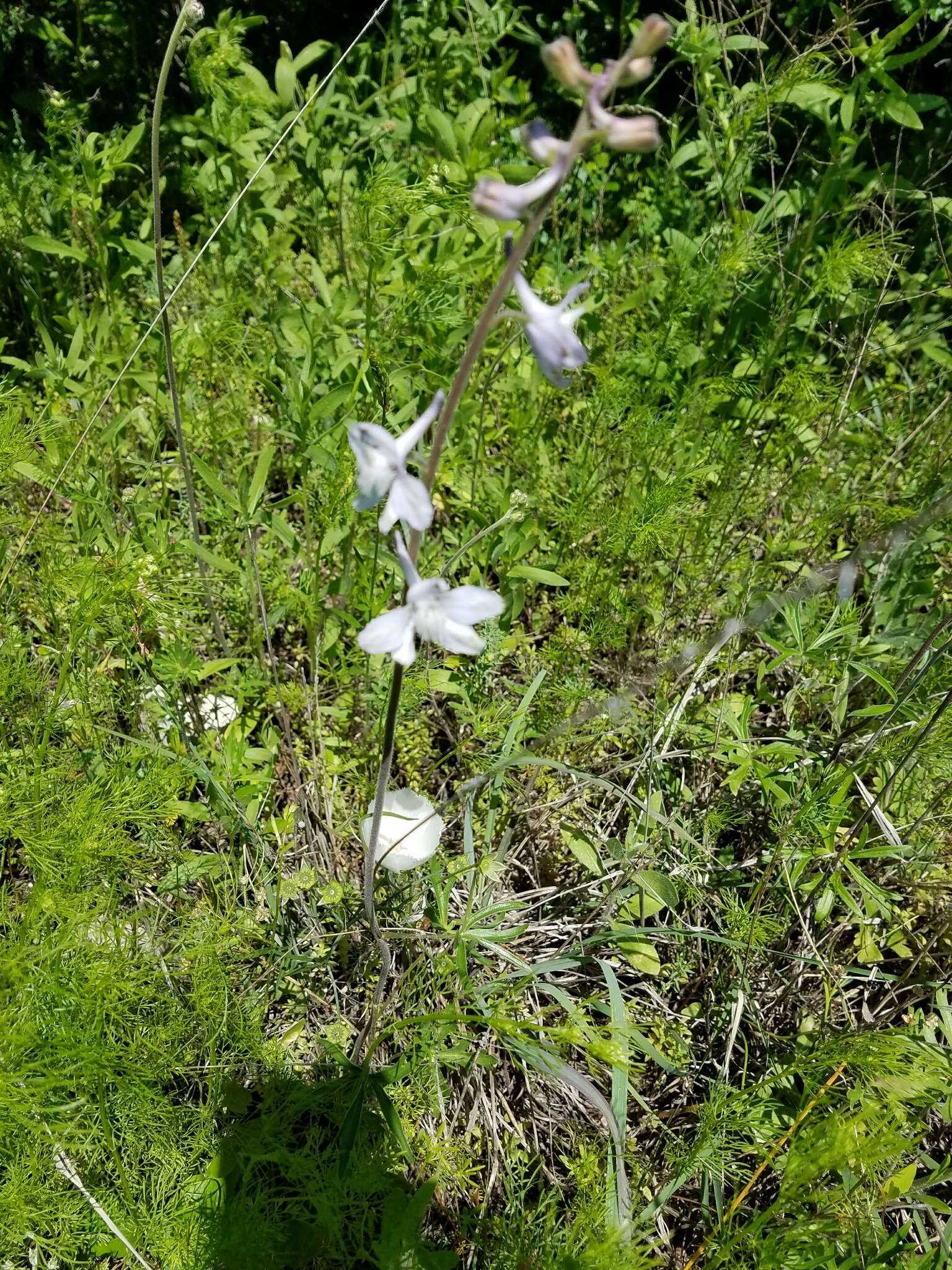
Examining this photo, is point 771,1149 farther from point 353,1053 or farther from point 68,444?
point 68,444

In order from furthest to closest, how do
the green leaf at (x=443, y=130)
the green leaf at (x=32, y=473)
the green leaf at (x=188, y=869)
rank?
the green leaf at (x=443, y=130)
the green leaf at (x=32, y=473)
the green leaf at (x=188, y=869)

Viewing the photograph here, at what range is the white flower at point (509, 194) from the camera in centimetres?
107

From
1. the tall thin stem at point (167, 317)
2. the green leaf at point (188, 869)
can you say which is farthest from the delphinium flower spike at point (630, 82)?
the green leaf at point (188, 869)

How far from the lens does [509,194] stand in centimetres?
108

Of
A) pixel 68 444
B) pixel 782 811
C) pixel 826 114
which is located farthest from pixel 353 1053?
pixel 826 114

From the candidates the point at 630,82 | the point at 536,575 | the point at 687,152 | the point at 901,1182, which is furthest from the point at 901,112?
the point at 901,1182

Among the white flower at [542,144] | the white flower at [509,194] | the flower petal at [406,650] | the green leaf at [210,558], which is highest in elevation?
the white flower at [542,144]

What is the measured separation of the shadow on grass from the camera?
169 centimetres

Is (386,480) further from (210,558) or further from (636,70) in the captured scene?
(210,558)

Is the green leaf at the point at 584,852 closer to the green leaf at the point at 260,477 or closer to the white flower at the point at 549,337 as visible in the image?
the green leaf at the point at 260,477

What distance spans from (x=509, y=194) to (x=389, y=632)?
0.58 meters

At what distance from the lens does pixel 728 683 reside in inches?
97.3

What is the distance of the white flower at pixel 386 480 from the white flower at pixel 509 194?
23 cm

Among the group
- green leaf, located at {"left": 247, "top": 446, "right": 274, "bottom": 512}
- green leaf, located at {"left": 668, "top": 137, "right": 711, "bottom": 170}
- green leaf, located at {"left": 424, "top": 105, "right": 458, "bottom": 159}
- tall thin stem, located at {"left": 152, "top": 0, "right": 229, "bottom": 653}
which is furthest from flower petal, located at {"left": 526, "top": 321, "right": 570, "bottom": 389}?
green leaf, located at {"left": 668, "top": 137, "right": 711, "bottom": 170}
